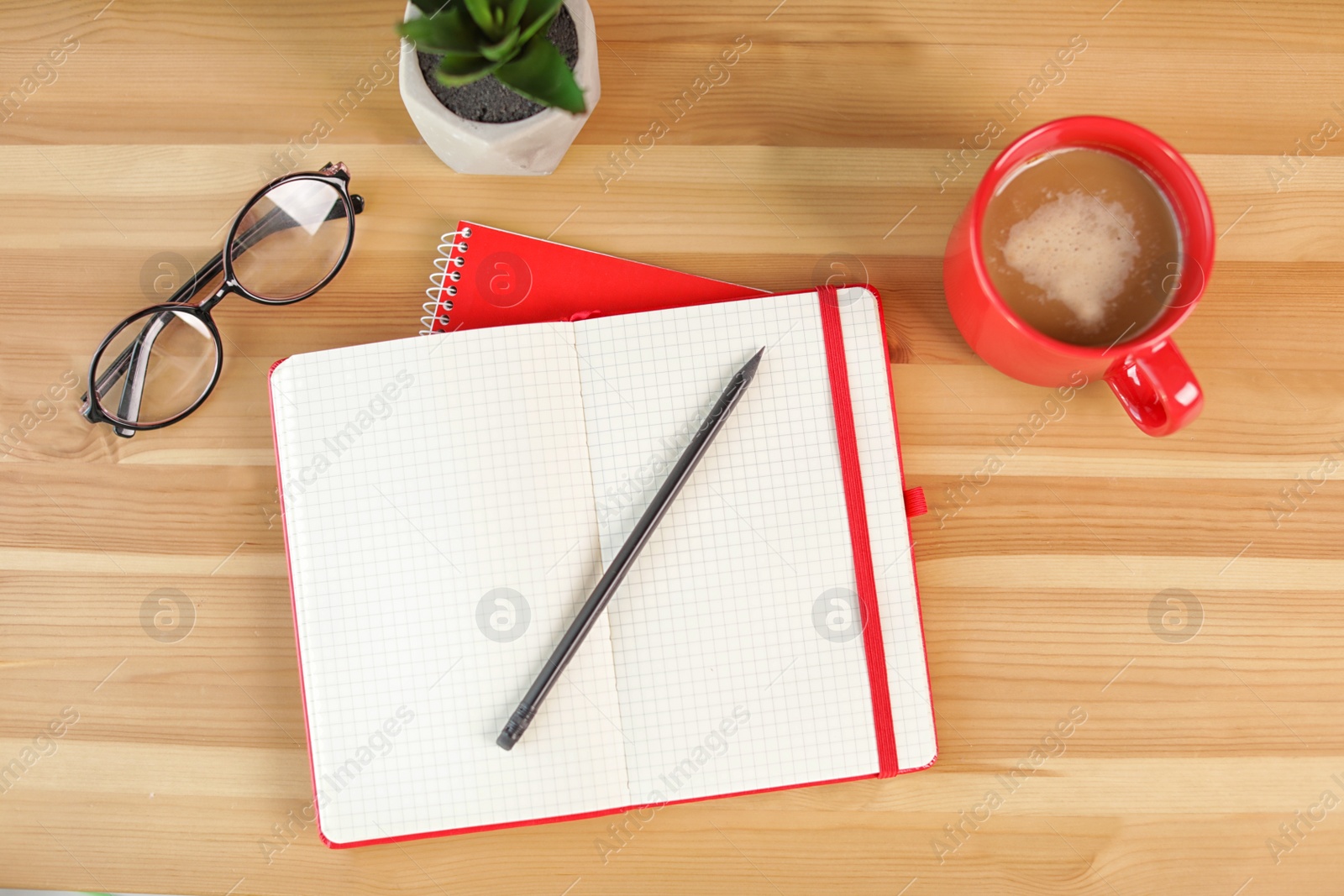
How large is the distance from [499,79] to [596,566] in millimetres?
439

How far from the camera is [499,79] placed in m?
0.68

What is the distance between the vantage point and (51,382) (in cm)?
90

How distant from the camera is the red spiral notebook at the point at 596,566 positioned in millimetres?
811

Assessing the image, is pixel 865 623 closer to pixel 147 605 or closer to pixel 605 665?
pixel 605 665

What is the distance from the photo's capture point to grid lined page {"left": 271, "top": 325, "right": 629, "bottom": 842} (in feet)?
2.66

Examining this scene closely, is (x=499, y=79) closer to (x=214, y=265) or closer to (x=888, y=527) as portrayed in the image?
(x=214, y=265)

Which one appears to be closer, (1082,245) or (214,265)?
(1082,245)

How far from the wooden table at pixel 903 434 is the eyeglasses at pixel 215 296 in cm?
2

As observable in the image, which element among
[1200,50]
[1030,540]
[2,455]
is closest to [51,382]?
[2,455]

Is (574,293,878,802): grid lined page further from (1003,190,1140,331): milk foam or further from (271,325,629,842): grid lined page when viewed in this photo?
(1003,190,1140,331): milk foam

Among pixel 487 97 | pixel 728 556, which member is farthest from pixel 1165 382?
pixel 487 97

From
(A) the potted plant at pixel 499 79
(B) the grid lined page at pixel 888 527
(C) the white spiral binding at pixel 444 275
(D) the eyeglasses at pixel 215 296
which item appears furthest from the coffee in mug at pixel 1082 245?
(D) the eyeglasses at pixel 215 296

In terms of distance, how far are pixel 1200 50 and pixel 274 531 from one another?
3.60ft

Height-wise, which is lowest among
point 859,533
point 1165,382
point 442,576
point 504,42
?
point 442,576
